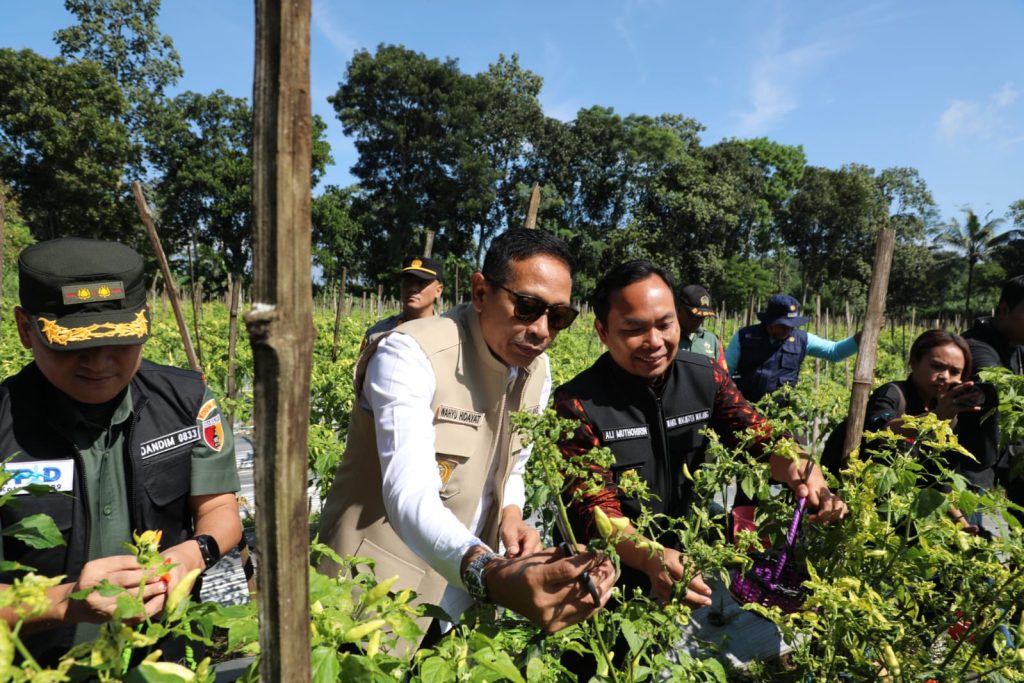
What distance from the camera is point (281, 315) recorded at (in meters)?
0.53

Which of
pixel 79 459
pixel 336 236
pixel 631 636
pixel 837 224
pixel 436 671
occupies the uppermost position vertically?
pixel 837 224

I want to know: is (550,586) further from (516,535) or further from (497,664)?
(516,535)

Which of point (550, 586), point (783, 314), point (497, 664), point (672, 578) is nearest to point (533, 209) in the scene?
point (672, 578)

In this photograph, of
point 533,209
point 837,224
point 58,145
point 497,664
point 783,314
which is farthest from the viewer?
point 837,224

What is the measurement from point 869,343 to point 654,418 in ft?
2.95

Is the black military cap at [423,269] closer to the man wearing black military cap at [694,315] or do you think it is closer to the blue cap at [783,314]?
the man wearing black military cap at [694,315]

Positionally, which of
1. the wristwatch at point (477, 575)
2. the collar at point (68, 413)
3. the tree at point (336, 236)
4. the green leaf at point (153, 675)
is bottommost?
the wristwatch at point (477, 575)

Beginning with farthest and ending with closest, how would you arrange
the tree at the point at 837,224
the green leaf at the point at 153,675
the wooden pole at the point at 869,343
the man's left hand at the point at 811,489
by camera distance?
1. the tree at the point at 837,224
2. the wooden pole at the point at 869,343
3. the man's left hand at the point at 811,489
4. the green leaf at the point at 153,675

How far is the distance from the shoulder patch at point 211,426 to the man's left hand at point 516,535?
851mm

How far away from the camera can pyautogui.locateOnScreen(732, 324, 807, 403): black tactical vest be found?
487 centimetres

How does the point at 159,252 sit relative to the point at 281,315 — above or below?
A: above

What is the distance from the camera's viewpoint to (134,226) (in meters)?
27.5

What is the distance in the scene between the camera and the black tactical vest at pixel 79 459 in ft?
4.48

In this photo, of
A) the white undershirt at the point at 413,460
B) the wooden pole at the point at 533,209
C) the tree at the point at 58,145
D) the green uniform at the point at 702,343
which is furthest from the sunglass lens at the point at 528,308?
the tree at the point at 58,145
